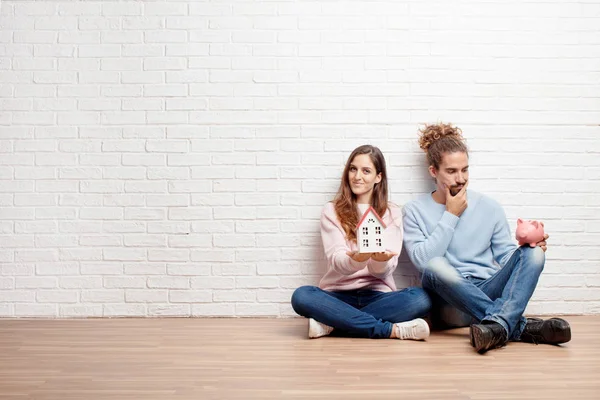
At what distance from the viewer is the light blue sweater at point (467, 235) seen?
11.8ft

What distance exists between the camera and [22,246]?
386 cm

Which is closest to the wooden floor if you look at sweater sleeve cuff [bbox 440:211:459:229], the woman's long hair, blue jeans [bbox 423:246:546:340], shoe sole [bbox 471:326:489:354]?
shoe sole [bbox 471:326:489:354]

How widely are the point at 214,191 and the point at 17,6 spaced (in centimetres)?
153

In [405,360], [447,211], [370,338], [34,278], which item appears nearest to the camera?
[405,360]

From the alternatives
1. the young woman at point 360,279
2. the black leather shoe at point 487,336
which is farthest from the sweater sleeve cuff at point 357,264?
the black leather shoe at point 487,336

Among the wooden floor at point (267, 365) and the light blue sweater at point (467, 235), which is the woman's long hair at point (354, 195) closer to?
the light blue sweater at point (467, 235)

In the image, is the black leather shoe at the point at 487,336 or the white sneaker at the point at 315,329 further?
the white sneaker at the point at 315,329

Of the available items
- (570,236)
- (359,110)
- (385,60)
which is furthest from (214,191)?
(570,236)

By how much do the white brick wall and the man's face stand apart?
0.25m

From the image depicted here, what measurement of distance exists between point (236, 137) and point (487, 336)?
5.87 feet

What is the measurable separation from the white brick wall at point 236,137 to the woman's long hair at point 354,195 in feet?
0.54

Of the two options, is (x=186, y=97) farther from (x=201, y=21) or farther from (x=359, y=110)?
(x=359, y=110)

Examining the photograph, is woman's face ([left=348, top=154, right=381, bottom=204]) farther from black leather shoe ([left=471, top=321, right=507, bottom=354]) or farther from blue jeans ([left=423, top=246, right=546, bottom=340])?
black leather shoe ([left=471, top=321, right=507, bottom=354])

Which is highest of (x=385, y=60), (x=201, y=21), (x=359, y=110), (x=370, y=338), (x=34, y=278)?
(x=201, y=21)
